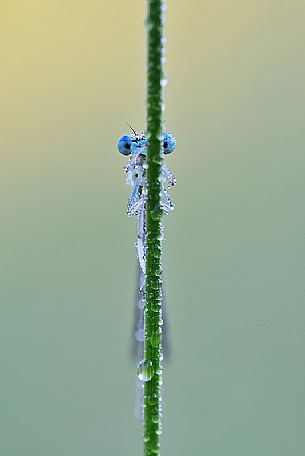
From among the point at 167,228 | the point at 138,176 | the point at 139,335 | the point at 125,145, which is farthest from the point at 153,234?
the point at 167,228

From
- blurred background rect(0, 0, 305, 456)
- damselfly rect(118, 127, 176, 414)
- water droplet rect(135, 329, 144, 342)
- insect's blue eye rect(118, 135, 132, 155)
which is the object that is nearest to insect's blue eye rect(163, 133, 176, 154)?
damselfly rect(118, 127, 176, 414)

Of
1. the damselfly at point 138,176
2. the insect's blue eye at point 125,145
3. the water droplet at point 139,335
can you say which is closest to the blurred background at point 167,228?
the water droplet at point 139,335

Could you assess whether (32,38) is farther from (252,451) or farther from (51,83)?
(252,451)

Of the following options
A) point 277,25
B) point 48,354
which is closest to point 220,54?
point 277,25

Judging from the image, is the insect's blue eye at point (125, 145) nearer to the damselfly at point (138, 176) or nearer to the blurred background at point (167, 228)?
the damselfly at point (138, 176)

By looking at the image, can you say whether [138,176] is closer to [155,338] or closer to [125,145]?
[125,145]
